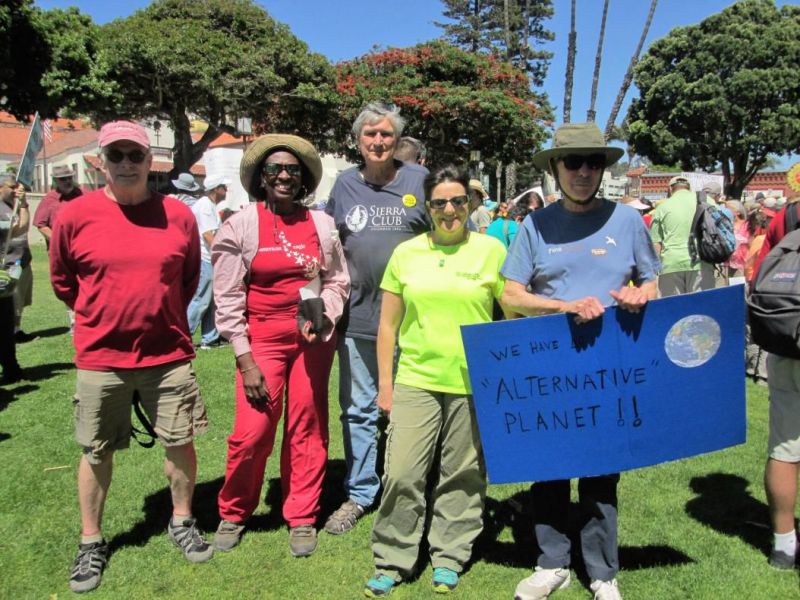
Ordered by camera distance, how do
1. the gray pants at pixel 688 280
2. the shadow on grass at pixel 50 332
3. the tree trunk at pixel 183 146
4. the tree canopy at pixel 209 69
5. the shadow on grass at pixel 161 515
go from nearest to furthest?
the shadow on grass at pixel 161 515 → the gray pants at pixel 688 280 → the shadow on grass at pixel 50 332 → the tree canopy at pixel 209 69 → the tree trunk at pixel 183 146

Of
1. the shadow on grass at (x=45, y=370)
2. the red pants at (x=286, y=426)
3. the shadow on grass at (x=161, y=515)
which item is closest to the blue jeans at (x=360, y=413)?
the red pants at (x=286, y=426)

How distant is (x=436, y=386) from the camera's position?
3.04 metres

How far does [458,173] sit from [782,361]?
1944 millimetres

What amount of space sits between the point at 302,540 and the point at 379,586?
60 cm

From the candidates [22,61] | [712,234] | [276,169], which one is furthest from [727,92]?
[276,169]

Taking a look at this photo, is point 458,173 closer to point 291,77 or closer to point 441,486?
point 441,486

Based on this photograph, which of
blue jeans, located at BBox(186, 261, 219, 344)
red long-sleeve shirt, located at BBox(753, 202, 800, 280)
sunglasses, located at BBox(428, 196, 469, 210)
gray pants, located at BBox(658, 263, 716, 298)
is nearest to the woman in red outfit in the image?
sunglasses, located at BBox(428, 196, 469, 210)

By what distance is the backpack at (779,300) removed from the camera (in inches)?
119

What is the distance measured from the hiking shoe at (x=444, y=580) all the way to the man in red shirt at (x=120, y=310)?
1.27 meters

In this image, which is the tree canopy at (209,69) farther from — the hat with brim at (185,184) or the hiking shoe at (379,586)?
the hiking shoe at (379,586)

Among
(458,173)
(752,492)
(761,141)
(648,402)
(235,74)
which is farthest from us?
(761,141)

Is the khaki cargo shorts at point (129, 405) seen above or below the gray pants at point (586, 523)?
above

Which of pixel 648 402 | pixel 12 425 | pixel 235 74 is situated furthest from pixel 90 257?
pixel 235 74

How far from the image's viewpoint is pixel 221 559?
11.2 ft
